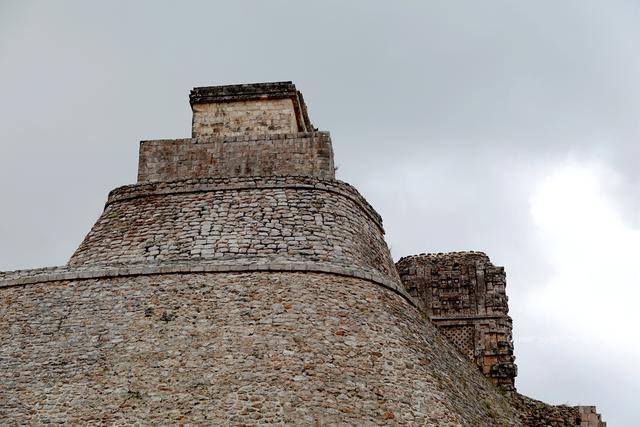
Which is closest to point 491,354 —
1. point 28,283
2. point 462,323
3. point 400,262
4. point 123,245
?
point 462,323

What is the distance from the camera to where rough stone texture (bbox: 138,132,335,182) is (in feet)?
58.2

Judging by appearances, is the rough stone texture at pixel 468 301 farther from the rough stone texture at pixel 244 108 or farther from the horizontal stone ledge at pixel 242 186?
the rough stone texture at pixel 244 108

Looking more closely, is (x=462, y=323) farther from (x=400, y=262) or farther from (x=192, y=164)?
(x=192, y=164)

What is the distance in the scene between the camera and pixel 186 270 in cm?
1455

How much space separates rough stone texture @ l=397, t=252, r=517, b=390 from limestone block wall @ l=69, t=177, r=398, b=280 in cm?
285

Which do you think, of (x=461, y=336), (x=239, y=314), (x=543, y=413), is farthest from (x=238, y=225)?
(x=543, y=413)

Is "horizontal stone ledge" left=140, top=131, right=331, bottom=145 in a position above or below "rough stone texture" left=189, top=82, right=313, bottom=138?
below

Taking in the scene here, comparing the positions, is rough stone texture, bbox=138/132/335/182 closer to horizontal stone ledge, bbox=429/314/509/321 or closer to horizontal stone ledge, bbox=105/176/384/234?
horizontal stone ledge, bbox=105/176/384/234

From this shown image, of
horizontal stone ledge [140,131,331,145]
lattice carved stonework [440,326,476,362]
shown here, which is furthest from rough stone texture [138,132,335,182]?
lattice carved stonework [440,326,476,362]

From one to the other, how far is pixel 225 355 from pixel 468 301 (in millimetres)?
7876

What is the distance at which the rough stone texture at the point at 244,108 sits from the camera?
18969 millimetres

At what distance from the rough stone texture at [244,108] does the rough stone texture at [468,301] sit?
3967 millimetres

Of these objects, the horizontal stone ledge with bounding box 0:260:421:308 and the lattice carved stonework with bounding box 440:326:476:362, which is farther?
the lattice carved stonework with bounding box 440:326:476:362

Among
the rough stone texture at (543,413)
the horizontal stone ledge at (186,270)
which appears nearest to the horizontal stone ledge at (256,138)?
the horizontal stone ledge at (186,270)
